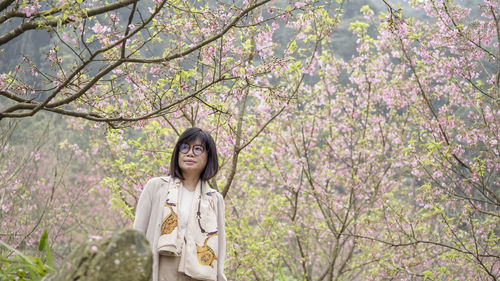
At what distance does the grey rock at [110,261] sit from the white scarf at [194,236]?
109 cm

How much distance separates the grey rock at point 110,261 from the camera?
131 centimetres

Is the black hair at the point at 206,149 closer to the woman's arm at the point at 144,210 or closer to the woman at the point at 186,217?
the woman at the point at 186,217

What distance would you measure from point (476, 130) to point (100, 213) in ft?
43.4

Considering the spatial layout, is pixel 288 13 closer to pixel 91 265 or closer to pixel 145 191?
pixel 145 191

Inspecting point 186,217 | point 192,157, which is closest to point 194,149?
point 192,157

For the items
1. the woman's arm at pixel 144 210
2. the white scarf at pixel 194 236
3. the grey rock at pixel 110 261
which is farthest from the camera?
the woman's arm at pixel 144 210

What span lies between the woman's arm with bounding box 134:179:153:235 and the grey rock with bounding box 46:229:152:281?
121cm

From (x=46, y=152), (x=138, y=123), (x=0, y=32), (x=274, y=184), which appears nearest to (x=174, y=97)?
(x=138, y=123)

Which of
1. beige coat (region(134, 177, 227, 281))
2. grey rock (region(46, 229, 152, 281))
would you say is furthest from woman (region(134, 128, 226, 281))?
grey rock (region(46, 229, 152, 281))

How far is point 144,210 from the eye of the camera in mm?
2619

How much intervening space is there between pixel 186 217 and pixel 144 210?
0.25 meters

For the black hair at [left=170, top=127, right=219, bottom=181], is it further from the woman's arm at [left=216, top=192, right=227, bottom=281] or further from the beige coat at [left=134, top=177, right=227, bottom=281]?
the woman's arm at [left=216, top=192, right=227, bottom=281]

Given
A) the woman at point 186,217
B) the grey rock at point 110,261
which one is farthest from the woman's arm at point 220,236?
the grey rock at point 110,261

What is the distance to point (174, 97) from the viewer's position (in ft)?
14.8
